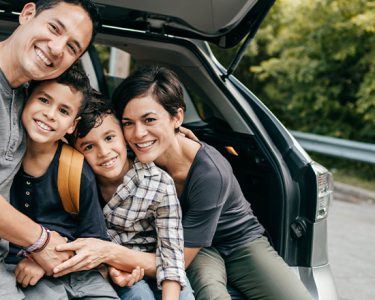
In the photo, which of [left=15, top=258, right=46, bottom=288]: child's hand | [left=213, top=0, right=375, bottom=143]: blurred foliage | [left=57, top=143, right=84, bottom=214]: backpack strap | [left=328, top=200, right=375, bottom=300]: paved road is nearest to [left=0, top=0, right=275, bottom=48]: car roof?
[left=57, top=143, right=84, bottom=214]: backpack strap

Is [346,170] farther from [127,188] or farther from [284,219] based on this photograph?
[127,188]

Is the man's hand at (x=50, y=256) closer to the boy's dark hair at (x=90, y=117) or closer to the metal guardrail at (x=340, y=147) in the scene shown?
the boy's dark hair at (x=90, y=117)

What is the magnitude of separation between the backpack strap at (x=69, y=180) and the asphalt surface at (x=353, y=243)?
2565 millimetres

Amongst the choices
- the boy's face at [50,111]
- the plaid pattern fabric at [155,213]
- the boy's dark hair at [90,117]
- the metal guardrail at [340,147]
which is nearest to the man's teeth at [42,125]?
the boy's face at [50,111]

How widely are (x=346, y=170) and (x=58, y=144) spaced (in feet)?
22.6

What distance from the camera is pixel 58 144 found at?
205 centimetres

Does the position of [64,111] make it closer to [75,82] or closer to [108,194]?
[75,82]

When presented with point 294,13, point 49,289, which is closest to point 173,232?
point 49,289

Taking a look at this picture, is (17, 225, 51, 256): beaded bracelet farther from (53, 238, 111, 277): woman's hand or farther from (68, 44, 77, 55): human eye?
(68, 44, 77, 55): human eye

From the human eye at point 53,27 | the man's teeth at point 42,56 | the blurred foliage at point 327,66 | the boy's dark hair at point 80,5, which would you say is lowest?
the blurred foliage at point 327,66

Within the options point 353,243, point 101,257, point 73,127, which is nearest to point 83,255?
point 101,257

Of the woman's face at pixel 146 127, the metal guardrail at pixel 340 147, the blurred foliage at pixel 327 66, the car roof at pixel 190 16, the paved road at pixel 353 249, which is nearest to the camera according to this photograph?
the woman's face at pixel 146 127

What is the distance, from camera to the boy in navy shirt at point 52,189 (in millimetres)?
1921

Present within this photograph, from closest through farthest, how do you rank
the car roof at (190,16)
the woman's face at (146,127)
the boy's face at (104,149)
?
the boy's face at (104,149)
the woman's face at (146,127)
the car roof at (190,16)
